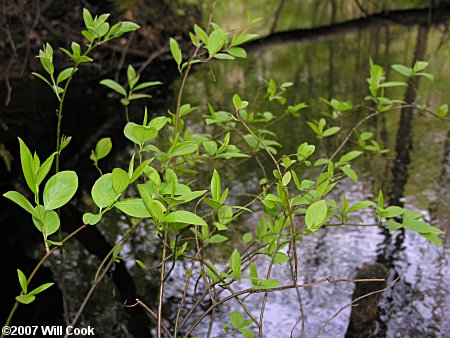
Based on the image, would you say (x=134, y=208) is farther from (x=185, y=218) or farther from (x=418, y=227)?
(x=418, y=227)

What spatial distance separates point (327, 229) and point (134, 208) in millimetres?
1258

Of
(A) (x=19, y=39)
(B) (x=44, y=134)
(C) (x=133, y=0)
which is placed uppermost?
(C) (x=133, y=0)

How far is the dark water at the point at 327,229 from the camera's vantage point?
131 cm

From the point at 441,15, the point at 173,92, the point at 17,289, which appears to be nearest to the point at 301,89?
the point at 173,92

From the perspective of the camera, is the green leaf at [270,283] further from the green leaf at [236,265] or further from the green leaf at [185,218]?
the green leaf at [185,218]

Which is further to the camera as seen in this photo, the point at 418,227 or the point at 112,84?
the point at 112,84

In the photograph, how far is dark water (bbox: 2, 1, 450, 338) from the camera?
1314mm

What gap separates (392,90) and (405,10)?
8.53 ft

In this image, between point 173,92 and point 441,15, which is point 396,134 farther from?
point 441,15

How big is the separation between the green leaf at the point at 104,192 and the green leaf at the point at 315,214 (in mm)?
217

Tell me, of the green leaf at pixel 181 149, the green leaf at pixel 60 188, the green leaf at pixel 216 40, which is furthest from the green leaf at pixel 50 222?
the green leaf at pixel 216 40

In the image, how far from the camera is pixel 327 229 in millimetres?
1699

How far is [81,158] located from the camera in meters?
2.32

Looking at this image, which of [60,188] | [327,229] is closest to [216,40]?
[60,188]
